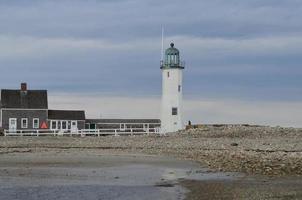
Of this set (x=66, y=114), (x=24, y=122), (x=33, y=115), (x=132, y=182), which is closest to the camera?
(x=132, y=182)

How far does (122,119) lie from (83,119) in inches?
203

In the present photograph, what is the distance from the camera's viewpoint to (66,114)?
71125 millimetres

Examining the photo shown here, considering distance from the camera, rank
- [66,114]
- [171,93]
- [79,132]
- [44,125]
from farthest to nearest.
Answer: [66,114] → [44,125] → [171,93] → [79,132]

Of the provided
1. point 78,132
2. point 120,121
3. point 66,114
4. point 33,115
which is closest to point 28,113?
point 33,115

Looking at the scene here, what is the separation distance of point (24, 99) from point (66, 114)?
204 inches

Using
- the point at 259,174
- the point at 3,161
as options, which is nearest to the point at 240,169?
the point at 259,174

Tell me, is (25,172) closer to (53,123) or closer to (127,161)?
(127,161)

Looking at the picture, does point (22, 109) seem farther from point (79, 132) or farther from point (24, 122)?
point (79, 132)

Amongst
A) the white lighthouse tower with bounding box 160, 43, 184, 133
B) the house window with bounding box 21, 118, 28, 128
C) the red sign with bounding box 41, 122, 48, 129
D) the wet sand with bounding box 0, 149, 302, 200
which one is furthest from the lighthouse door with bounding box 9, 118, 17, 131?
the wet sand with bounding box 0, 149, 302, 200

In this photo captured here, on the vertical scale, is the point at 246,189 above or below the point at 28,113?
below

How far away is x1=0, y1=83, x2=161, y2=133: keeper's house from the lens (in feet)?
221

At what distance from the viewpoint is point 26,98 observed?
6875cm

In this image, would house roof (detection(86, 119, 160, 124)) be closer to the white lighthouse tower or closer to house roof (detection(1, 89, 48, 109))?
house roof (detection(1, 89, 48, 109))

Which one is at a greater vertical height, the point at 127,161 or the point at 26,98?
the point at 26,98
